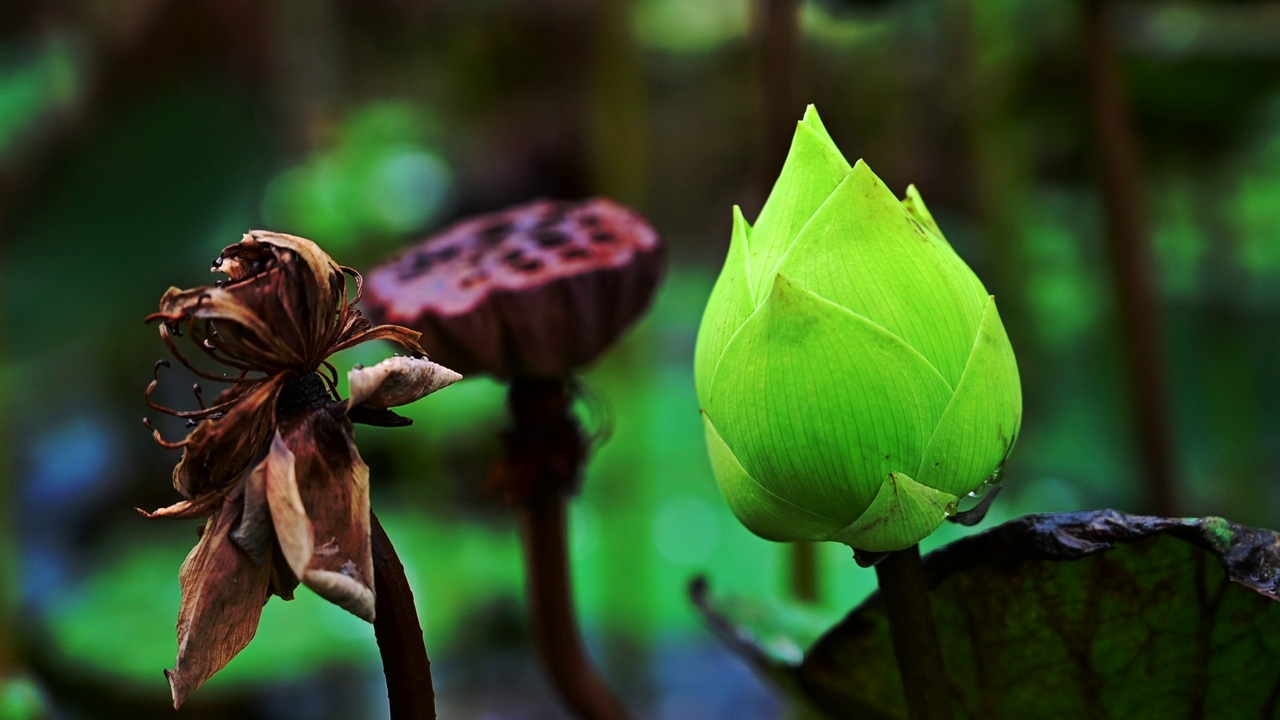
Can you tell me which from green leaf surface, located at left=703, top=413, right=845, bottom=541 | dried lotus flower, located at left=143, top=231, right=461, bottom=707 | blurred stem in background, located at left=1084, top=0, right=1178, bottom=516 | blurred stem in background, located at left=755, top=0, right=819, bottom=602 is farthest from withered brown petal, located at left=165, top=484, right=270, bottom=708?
blurred stem in background, located at left=1084, top=0, right=1178, bottom=516

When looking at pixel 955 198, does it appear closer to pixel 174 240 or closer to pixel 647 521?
pixel 647 521

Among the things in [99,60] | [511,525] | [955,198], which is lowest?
[511,525]

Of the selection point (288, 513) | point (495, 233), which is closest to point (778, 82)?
point (495, 233)

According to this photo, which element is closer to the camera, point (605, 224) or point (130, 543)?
point (605, 224)

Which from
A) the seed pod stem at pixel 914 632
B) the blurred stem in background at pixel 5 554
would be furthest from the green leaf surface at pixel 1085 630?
the blurred stem in background at pixel 5 554

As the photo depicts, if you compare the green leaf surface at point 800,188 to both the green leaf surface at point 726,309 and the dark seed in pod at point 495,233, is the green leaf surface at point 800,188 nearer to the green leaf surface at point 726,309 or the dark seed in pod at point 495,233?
the green leaf surface at point 726,309

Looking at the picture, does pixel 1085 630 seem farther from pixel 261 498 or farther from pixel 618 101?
pixel 618 101

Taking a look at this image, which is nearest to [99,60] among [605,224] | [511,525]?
[511,525]
